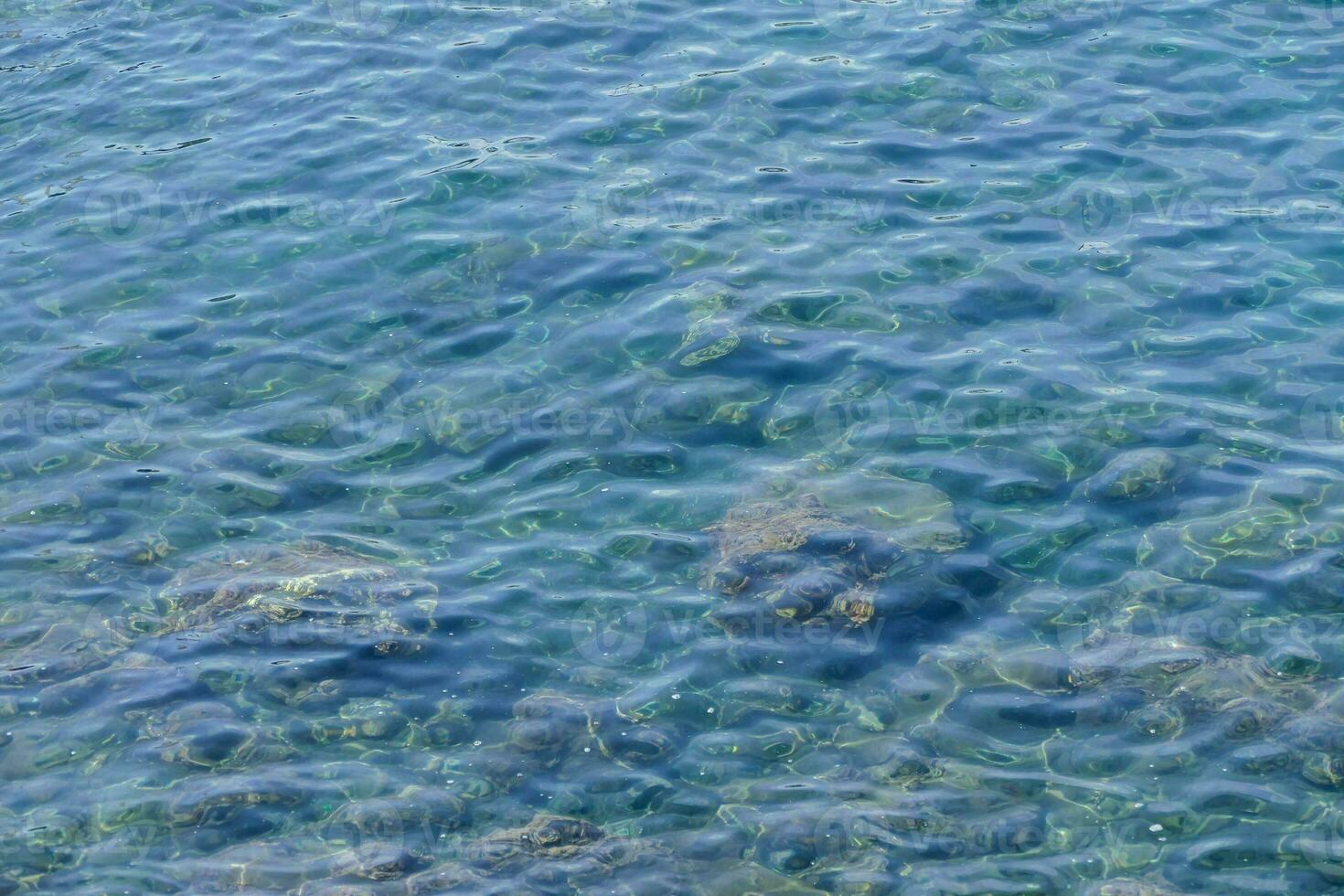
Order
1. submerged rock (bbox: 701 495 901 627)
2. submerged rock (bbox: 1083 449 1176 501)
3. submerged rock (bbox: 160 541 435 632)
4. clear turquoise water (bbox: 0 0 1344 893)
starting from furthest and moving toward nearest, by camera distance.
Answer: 1. submerged rock (bbox: 1083 449 1176 501)
2. submerged rock (bbox: 160 541 435 632)
3. submerged rock (bbox: 701 495 901 627)
4. clear turquoise water (bbox: 0 0 1344 893)

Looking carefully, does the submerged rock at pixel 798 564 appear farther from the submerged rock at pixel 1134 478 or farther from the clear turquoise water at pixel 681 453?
the submerged rock at pixel 1134 478

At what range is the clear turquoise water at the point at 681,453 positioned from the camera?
7777 millimetres

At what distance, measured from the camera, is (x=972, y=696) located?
27.2 feet

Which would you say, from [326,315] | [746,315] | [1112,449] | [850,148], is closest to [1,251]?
[326,315]

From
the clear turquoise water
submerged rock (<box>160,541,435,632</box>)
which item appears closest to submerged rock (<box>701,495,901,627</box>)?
the clear turquoise water

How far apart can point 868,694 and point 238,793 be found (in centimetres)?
382

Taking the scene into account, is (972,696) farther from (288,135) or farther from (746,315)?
(288,135)

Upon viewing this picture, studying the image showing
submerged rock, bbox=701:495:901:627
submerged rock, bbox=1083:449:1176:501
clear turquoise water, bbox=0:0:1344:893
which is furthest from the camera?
submerged rock, bbox=1083:449:1176:501

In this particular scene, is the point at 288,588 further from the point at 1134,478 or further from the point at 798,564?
the point at 1134,478

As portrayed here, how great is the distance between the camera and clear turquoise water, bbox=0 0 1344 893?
25.5 ft

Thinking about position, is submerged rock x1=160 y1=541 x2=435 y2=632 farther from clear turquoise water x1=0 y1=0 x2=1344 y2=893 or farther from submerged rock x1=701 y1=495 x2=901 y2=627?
submerged rock x1=701 y1=495 x2=901 y2=627

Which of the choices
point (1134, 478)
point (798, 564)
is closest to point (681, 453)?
point (798, 564)

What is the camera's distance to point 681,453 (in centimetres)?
1015

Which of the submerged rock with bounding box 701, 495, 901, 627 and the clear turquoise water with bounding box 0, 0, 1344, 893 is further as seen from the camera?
the submerged rock with bounding box 701, 495, 901, 627
